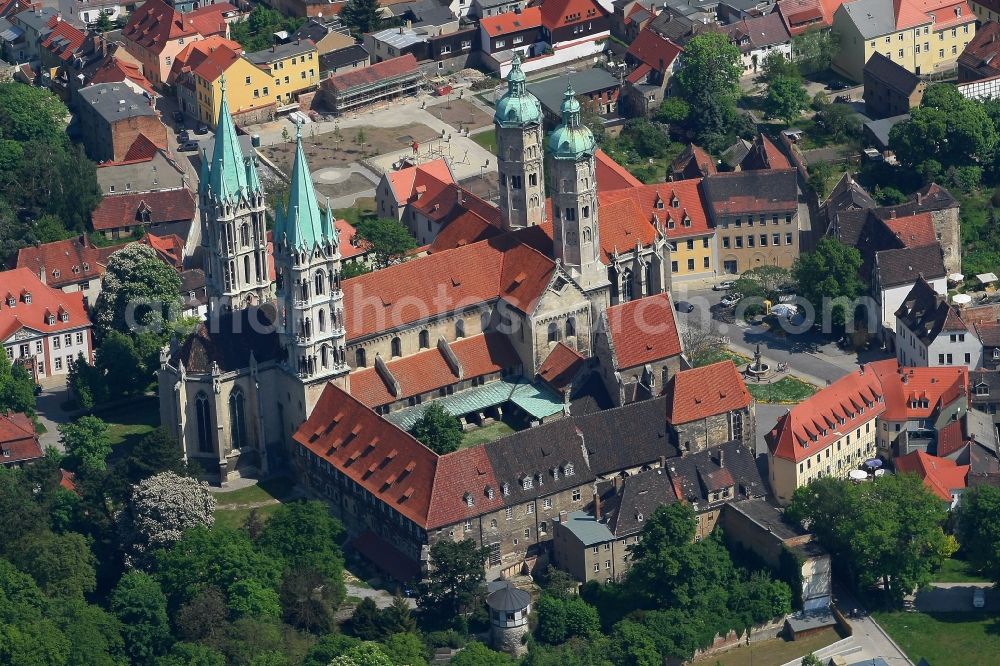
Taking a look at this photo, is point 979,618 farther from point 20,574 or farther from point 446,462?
point 20,574

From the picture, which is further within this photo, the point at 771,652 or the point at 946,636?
the point at 946,636

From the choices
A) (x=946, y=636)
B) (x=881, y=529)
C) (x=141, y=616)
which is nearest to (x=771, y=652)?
(x=881, y=529)

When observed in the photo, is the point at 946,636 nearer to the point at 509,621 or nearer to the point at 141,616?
the point at 509,621

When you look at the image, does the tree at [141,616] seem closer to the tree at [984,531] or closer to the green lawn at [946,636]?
the green lawn at [946,636]

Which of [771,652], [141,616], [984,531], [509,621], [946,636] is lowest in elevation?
[771,652]

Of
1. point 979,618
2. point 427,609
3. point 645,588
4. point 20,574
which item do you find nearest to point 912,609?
point 979,618

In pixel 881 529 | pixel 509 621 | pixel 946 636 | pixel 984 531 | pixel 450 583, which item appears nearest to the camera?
pixel 509 621
